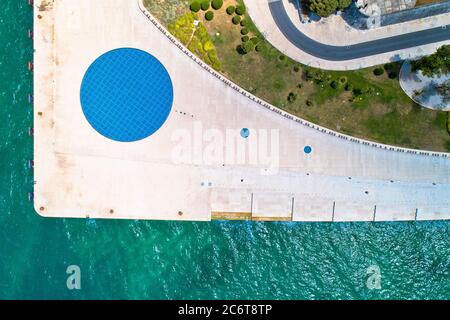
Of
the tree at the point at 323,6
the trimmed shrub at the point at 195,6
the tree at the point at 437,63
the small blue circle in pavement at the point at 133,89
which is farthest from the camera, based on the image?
the small blue circle in pavement at the point at 133,89

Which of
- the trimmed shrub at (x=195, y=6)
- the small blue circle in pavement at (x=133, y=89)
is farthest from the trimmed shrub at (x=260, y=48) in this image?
the small blue circle in pavement at (x=133, y=89)

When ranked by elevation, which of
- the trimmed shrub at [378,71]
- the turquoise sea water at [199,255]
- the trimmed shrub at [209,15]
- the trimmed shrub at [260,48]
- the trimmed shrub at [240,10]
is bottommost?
the turquoise sea water at [199,255]

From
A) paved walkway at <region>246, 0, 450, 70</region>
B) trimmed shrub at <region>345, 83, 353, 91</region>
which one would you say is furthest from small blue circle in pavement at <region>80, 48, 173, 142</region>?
trimmed shrub at <region>345, 83, 353, 91</region>

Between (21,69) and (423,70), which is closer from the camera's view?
(423,70)

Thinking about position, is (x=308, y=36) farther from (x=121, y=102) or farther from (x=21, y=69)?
(x=21, y=69)

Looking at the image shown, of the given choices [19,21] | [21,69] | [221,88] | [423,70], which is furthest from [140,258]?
[423,70]

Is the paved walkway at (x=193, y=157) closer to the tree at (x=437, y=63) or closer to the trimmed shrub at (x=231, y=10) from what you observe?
the trimmed shrub at (x=231, y=10)
